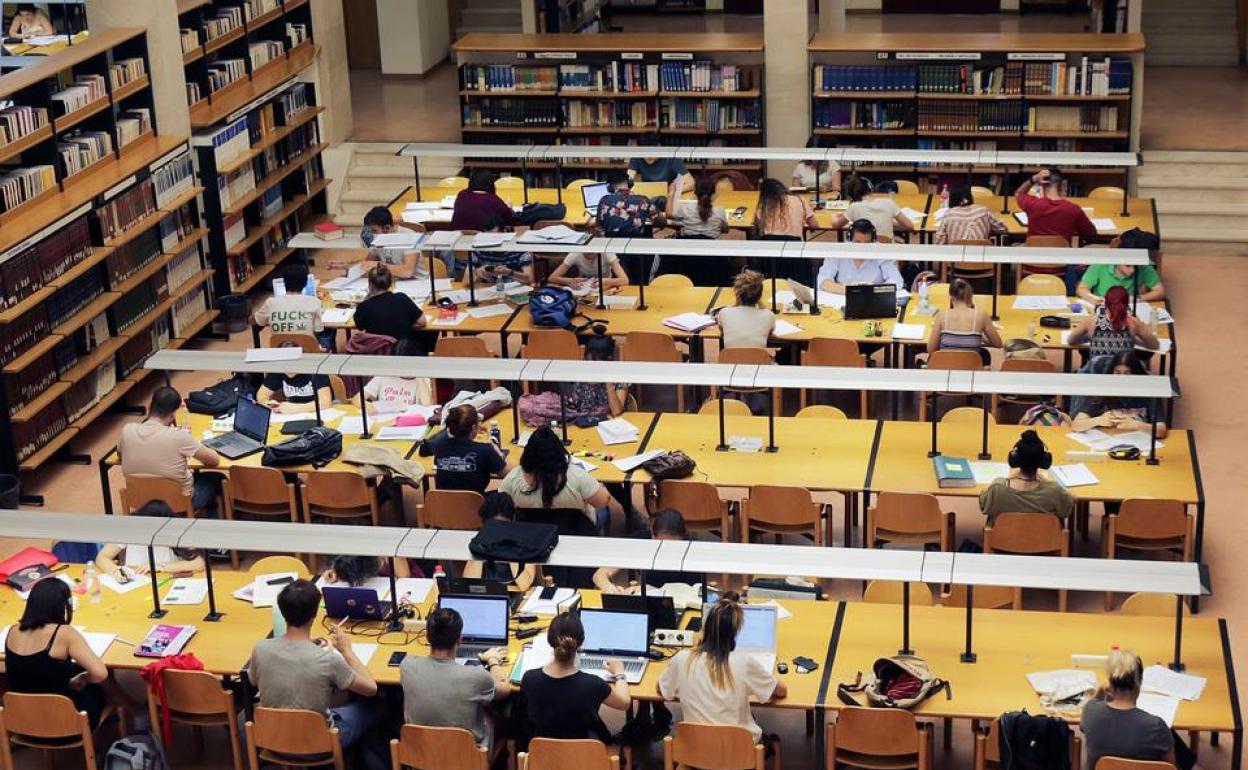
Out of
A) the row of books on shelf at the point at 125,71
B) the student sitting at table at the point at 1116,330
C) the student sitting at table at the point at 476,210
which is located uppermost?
the row of books on shelf at the point at 125,71

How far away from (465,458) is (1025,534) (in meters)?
2.80

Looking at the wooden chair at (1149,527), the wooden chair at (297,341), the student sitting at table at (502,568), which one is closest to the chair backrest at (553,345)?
the wooden chair at (297,341)

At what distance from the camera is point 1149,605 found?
7426mm

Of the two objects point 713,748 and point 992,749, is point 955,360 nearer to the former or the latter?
point 992,749

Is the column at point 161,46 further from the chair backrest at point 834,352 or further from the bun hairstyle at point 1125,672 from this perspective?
the bun hairstyle at point 1125,672

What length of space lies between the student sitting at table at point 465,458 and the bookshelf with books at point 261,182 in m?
4.96

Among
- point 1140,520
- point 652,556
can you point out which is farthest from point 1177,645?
point 652,556

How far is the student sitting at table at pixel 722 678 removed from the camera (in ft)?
21.7

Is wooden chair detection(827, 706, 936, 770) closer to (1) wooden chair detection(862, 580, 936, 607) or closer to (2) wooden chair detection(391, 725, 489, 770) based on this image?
(1) wooden chair detection(862, 580, 936, 607)

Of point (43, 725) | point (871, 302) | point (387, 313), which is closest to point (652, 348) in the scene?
point (871, 302)

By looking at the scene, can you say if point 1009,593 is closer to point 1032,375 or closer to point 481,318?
point 1032,375

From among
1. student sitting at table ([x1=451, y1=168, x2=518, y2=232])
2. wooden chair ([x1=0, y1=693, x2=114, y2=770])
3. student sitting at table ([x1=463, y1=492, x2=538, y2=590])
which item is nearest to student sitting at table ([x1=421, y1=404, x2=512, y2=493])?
student sitting at table ([x1=463, y1=492, x2=538, y2=590])

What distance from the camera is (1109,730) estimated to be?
20.5 feet

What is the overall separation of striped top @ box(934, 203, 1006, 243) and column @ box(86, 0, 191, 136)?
5548 mm
